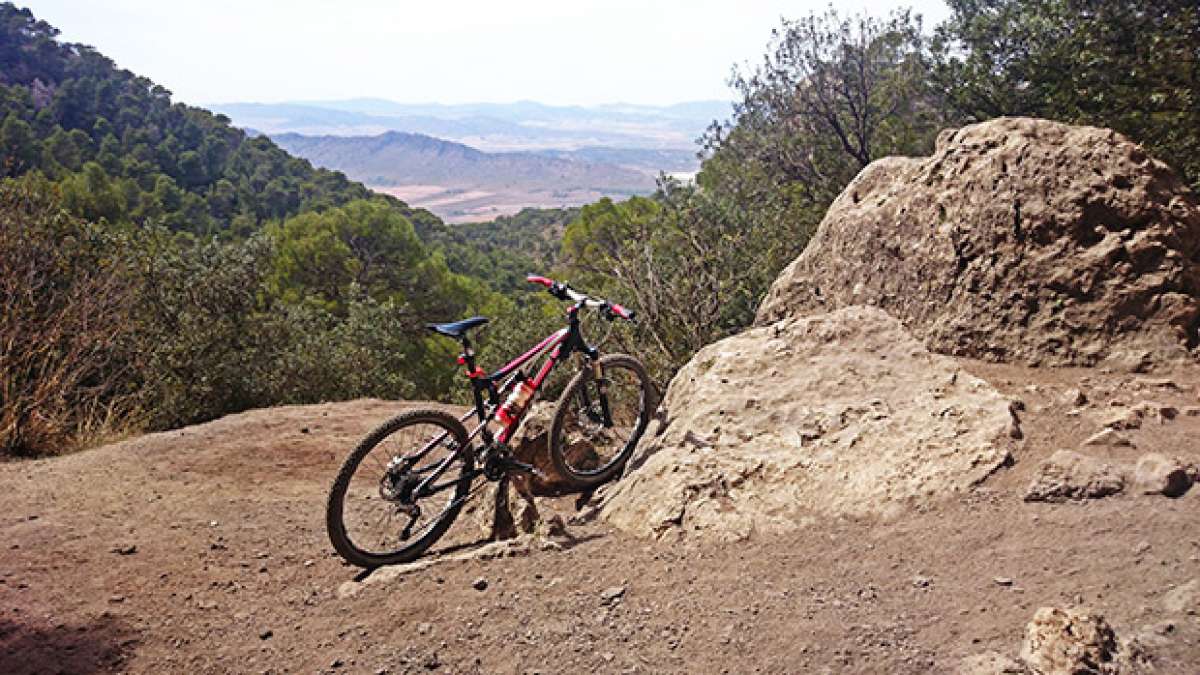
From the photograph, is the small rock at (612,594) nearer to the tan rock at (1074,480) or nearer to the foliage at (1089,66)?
the tan rock at (1074,480)

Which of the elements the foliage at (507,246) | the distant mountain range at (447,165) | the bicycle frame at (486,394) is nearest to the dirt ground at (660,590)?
the bicycle frame at (486,394)

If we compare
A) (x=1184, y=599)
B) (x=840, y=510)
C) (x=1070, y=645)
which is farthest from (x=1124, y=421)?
(x=1070, y=645)

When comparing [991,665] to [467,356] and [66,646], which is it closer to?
[467,356]

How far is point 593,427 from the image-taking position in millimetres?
5410

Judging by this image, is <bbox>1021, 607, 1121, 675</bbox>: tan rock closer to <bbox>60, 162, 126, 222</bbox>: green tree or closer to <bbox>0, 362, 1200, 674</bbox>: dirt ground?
<bbox>0, 362, 1200, 674</bbox>: dirt ground

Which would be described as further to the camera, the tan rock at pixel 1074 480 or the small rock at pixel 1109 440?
the small rock at pixel 1109 440

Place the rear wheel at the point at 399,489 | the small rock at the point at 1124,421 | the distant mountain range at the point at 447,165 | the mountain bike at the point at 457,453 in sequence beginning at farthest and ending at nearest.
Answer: the distant mountain range at the point at 447,165 → the mountain bike at the point at 457,453 → the rear wheel at the point at 399,489 → the small rock at the point at 1124,421

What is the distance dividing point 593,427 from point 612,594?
2066 millimetres

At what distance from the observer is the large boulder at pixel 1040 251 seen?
4781 mm

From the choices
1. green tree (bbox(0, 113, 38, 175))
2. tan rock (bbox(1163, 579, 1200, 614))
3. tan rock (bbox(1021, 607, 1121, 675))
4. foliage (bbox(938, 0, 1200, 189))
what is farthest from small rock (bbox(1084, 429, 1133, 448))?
green tree (bbox(0, 113, 38, 175))

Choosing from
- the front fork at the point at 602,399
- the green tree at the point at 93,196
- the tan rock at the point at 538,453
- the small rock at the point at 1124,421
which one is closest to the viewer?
the small rock at the point at 1124,421

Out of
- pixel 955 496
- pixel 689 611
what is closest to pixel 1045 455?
pixel 955 496

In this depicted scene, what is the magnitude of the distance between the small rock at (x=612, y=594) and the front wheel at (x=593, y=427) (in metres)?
1.62

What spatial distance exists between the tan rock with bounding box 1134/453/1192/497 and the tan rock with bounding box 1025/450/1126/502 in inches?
2.9
